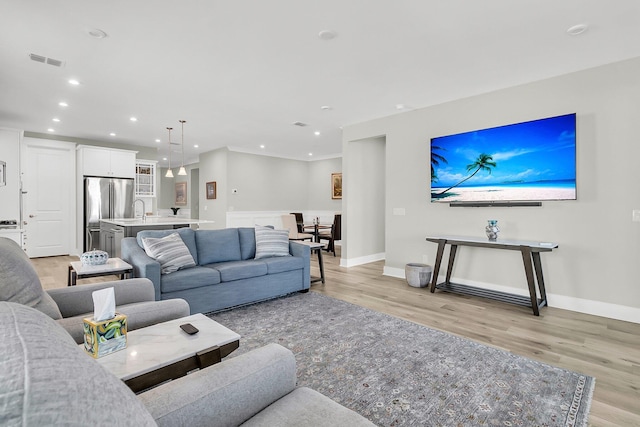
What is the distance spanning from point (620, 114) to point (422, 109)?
2.25 metres

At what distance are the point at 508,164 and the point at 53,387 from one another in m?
4.50

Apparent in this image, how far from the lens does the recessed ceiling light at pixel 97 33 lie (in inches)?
109

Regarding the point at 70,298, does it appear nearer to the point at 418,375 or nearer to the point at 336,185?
the point at 418,375

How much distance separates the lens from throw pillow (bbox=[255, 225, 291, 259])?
411 centimetres

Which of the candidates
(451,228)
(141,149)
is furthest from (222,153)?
(451,228)

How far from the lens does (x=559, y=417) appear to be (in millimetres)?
1788

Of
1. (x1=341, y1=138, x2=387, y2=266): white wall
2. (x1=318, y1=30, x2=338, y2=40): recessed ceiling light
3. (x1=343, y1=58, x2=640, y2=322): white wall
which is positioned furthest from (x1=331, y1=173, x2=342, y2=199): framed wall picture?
(x1=318, y1=30, x2=338, y2=40): recessed ceiling light

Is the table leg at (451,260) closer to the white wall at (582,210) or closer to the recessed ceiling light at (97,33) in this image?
the white wall at (582,210)

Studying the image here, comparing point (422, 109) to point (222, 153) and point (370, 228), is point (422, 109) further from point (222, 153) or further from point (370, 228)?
point (222, 153)

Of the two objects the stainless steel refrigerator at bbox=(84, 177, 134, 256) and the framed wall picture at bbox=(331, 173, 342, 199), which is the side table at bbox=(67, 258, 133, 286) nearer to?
the stainless steel refrigerator at bbox=(84, 177, 134, 256)

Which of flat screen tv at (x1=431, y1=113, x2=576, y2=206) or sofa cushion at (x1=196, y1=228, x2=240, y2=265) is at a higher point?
flat screen tv at (x1=431, y1=113, x2=576, y2=206)

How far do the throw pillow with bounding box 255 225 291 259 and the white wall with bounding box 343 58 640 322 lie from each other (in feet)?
7.27

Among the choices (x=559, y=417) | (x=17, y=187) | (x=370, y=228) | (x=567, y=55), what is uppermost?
(x=567, y=55)

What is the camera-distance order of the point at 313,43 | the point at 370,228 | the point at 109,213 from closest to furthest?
the point at 313,43 → the point at 370,228 → the point at 109,213
